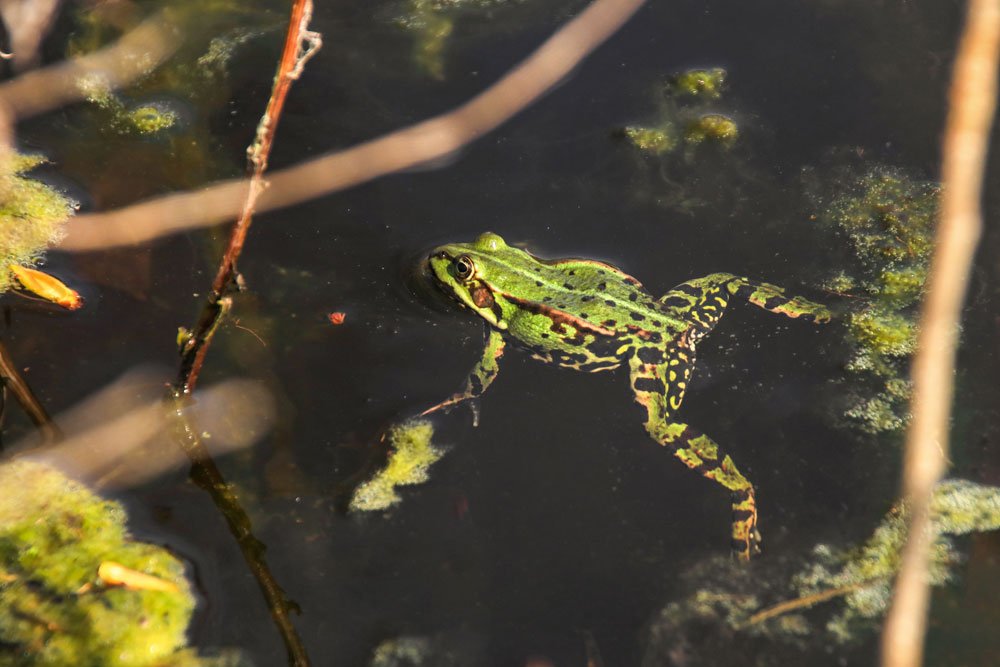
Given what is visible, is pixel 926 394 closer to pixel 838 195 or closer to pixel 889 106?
pixel 838 195

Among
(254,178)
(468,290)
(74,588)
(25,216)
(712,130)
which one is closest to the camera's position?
(254,178)

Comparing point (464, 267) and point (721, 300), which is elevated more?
point (721, 300)

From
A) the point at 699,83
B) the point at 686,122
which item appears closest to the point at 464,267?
the point at 686,122

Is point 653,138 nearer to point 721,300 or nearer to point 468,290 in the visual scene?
point 721,300

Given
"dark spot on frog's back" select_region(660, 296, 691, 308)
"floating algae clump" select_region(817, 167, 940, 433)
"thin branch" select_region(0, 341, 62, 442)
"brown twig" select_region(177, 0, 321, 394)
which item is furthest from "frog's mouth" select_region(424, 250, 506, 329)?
"thin branch" select_region(0, 341, 62, 442)

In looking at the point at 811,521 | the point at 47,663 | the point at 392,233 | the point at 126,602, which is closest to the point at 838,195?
the point at 811,521

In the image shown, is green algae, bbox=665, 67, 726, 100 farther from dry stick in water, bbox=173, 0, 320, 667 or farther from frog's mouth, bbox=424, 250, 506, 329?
dry stick in water, bbox=173, 0, 320, 667
